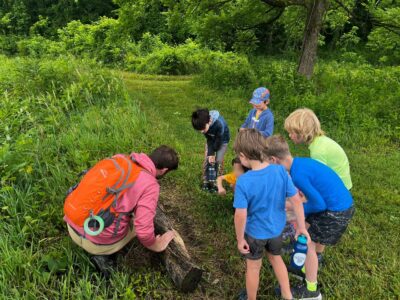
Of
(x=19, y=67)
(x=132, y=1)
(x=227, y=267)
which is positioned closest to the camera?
(x=227, y=267)

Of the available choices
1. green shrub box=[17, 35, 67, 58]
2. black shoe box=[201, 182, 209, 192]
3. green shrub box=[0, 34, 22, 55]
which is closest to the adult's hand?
black shoe box=[201, 182, 209, 192]

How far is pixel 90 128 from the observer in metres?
5.66

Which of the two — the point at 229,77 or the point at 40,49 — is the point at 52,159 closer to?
the point at 229,77

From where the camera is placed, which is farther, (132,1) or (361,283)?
(132,1)

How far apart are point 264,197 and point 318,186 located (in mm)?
606

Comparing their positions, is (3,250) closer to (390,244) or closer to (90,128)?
(90,128)

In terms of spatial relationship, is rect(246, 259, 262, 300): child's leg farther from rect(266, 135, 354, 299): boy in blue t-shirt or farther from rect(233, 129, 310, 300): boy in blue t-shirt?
rect(266, 135, 354, 299): boy in blue t-shirt

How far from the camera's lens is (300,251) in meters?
3.05

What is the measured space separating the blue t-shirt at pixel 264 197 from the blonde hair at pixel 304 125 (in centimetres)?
64

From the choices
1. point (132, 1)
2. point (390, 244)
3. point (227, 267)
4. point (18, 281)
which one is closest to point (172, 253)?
point (227, 267)

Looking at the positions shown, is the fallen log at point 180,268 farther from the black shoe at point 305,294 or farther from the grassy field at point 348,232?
the black shoe at point 305,294

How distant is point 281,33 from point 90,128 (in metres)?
24.8

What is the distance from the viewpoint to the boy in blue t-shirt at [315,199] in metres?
2.95

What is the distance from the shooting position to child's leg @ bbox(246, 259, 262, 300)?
9.53 ft
